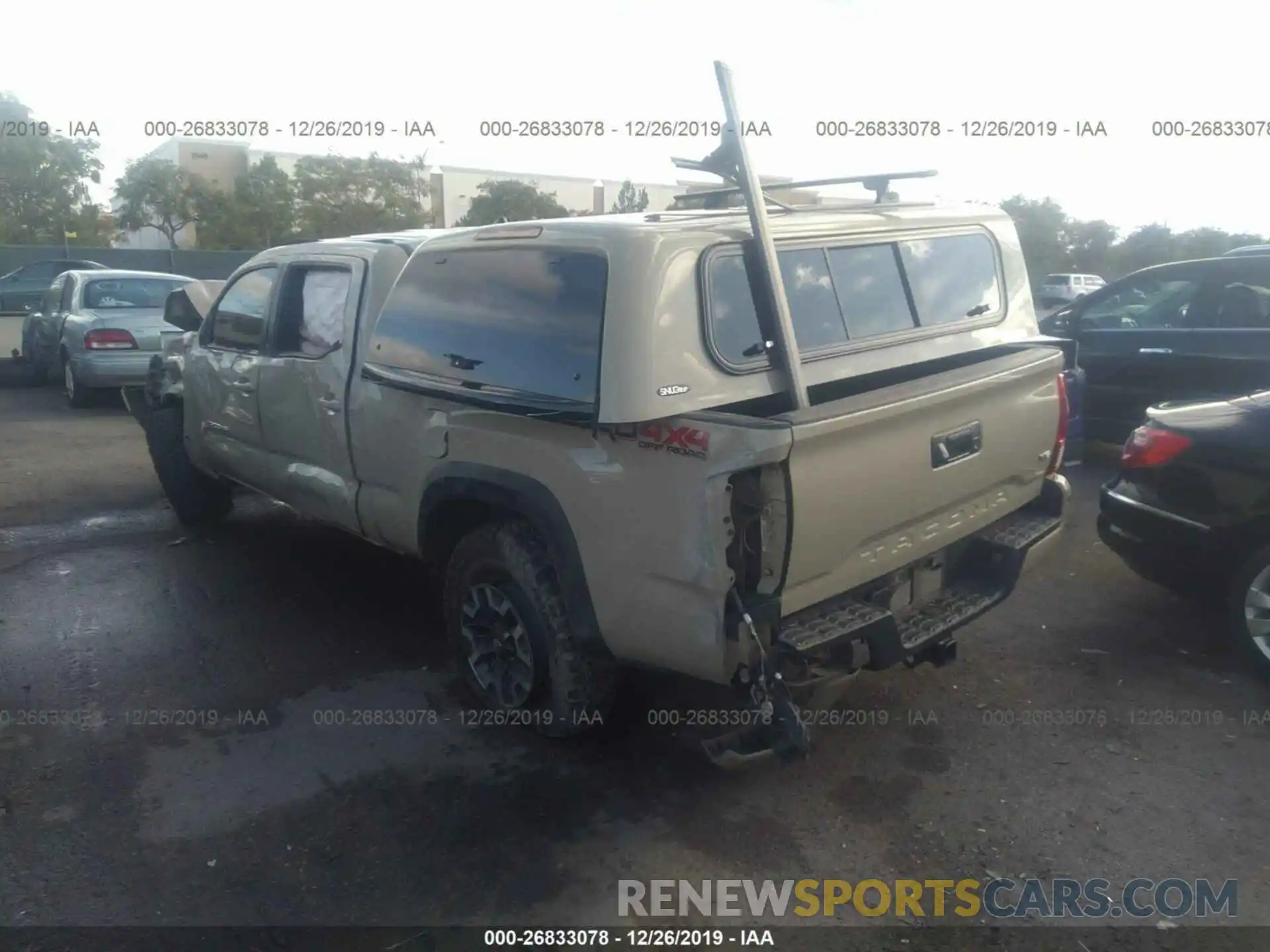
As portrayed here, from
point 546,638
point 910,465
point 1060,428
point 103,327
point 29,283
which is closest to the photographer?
point 910,465

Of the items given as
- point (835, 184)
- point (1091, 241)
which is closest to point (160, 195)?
point (1091, 241)

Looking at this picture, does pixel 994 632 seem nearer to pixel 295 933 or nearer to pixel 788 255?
pixel 788 255

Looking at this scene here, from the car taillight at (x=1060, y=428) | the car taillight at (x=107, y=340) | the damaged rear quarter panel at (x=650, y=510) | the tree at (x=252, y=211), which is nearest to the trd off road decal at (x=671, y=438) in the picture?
the damaged rear quarter panel at (x=650, y=510)

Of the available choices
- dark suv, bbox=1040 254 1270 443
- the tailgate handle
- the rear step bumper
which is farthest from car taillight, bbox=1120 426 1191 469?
dark suv, bbox=1040 254 1270 443

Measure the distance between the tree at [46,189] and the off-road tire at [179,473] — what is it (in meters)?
34.8

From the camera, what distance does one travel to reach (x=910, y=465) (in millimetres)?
3455

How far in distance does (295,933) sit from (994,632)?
138 inches

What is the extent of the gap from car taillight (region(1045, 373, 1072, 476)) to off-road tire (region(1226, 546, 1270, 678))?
3.05 feet

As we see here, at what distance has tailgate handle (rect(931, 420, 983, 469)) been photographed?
3.57 meters

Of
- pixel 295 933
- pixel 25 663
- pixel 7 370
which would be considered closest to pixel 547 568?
pixel 295 933

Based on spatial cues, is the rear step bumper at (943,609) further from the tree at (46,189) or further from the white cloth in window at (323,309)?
the tree at (46,189)

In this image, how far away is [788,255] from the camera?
12.5 feet

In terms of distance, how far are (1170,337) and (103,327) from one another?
10.5m

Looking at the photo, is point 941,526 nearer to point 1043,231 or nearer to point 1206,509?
point 1206,509
